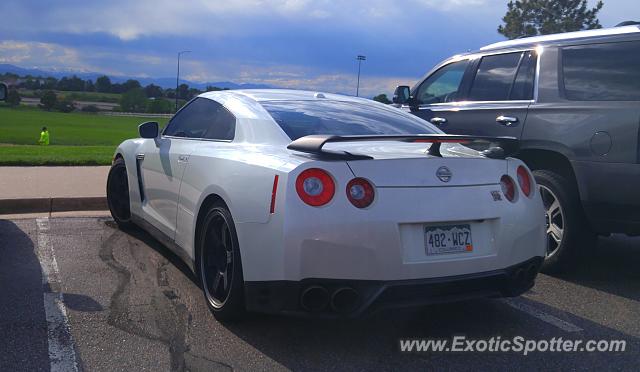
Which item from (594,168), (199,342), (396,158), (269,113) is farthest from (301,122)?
(594,168)

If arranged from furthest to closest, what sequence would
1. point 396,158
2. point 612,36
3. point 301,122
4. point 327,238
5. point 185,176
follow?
point 612,36 < point 185,176 < point 301,122 < point 396,158 < point 327,238

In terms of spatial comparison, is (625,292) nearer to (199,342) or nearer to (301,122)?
(301,122)

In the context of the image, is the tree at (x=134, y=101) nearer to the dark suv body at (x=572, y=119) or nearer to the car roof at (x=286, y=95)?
the dark suv body at (x=572, y=119)

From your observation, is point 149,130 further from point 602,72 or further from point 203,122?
point 602,72

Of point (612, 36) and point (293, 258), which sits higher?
point (612, 36)

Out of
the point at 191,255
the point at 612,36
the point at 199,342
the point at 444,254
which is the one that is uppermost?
the point at 612,36

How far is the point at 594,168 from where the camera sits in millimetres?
5195

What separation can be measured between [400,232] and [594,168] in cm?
233

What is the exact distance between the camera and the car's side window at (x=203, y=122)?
4.95 meters

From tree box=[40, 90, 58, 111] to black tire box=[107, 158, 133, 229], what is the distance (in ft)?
321

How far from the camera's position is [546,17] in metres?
31.4

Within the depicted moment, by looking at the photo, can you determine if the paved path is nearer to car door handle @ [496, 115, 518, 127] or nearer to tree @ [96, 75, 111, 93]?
car door handle @ [496, 115, 518, 127]

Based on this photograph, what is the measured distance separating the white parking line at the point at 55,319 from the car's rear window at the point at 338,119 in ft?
6.03

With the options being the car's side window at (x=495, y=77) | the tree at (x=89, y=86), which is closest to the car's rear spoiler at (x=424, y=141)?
the car's side window at (x=495, y=77)
